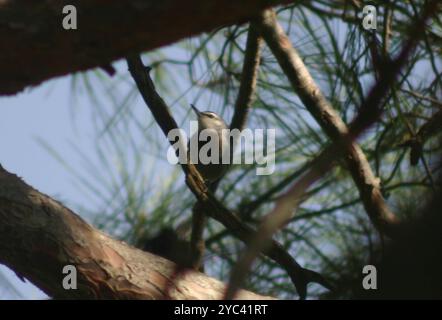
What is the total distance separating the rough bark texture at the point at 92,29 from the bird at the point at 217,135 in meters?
1.36

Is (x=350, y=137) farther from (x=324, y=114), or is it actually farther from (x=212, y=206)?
(x=324, y=114)

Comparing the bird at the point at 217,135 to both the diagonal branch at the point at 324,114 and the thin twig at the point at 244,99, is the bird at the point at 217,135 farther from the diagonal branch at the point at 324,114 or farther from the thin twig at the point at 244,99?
the diagonal branch at the point at 324,114

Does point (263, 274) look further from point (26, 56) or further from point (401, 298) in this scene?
point (401, 298)

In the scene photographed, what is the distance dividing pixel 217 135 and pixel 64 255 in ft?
3.71

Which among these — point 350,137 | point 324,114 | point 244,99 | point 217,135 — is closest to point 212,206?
point 324,114

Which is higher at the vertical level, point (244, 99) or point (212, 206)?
point (244, 99)

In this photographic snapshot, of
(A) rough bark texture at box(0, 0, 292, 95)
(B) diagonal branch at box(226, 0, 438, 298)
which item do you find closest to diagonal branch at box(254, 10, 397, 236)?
(A) rough bark texture at box(0, 0, 292, 95)

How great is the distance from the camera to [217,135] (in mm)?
2549

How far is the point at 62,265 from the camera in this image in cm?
150

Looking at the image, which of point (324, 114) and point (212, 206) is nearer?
point (212, 206)

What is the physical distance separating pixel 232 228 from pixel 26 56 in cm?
83

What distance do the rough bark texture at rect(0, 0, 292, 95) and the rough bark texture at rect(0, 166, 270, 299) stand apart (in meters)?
0.45

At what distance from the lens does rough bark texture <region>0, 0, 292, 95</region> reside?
98cm

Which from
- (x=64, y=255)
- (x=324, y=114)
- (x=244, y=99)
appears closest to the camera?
(x=64, y=255)
